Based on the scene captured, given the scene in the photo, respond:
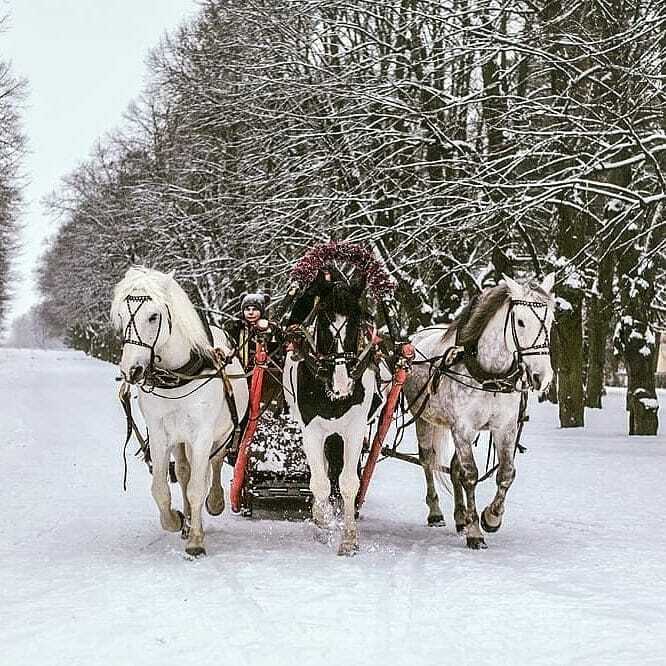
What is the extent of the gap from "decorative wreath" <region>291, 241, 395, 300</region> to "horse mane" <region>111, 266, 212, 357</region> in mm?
954

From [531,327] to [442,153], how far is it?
10.8 m

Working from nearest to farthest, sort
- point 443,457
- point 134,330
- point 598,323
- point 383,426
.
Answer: point 134,330
point 383,426
point 443,457
point 598,323

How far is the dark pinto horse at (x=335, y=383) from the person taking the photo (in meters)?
7.45

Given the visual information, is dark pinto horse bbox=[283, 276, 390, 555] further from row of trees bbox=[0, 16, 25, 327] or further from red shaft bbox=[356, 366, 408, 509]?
row of trees bbox=[0, 16, 25, 327]

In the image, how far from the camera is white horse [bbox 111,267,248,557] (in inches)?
281

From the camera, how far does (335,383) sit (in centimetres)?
738

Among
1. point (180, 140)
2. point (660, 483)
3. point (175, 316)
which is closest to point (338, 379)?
point (175, 316)

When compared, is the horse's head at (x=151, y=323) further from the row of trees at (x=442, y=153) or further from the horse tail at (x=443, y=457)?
the row of trees at (x=442, y=153)

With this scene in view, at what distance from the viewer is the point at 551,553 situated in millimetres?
7582

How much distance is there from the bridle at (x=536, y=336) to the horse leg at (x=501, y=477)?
77 cm

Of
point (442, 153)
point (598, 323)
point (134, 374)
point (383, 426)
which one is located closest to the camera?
point (134, 374)

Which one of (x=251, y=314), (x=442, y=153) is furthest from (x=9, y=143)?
(x=251, y=314)

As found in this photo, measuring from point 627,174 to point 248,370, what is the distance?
11.5m

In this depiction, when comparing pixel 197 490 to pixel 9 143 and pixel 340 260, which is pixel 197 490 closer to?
pixel 340 260
